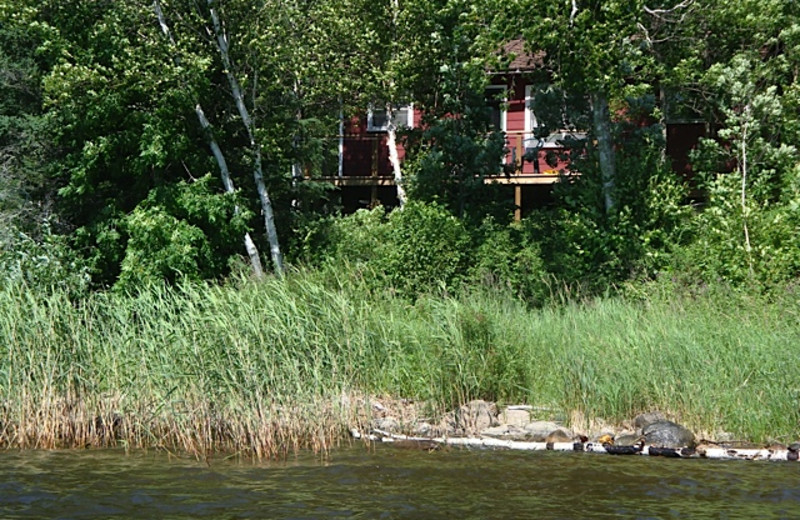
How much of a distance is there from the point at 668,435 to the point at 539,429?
5.13ft

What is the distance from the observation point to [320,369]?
12.8 m

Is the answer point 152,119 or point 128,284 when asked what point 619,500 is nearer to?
point 128,284

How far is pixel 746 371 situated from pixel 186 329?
656 cm

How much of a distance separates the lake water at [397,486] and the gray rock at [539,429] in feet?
2.04

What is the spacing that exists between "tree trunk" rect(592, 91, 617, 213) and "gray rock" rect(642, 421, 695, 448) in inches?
351

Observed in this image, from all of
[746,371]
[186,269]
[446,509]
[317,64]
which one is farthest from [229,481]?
[317,64]

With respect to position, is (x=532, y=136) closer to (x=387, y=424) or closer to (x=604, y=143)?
(x=604, y=143)

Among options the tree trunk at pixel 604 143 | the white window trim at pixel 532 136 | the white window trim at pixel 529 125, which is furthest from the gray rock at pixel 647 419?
the white window trim at pixel 529 125

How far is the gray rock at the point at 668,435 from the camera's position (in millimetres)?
11664

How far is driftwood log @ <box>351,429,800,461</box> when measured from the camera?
11328 mm

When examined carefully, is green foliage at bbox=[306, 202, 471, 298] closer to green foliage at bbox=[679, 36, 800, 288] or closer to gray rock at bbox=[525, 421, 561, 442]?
green foliage at bbox=[679, 36, 800, 288]

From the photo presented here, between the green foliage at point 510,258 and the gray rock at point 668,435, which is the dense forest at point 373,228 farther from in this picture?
the gray rock at point 668,435

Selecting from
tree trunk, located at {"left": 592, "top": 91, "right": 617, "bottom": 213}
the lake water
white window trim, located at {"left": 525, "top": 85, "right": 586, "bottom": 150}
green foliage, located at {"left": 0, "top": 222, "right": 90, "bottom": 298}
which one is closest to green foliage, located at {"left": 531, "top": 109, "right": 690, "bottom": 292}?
tree trunk, located at {"left": 592, "top": 91, "right": 617, "bottom": 213}

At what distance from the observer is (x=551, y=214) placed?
2247 centimetres
